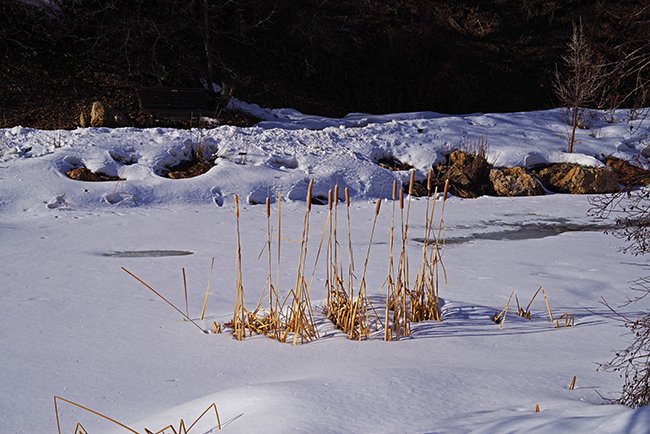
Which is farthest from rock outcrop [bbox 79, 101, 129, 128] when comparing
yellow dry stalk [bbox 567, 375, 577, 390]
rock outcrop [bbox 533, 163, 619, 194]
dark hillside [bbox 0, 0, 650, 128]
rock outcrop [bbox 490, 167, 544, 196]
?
yellow dry stalk [bbox 567, 375, 577, 390]

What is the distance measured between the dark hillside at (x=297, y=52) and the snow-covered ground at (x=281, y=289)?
7.48ft

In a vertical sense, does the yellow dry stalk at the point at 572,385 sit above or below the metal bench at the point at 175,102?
below

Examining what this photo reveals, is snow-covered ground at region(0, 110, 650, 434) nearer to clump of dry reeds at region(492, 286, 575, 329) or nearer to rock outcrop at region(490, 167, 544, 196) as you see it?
clump of dry reeds at region(492, 286, 575, 329)

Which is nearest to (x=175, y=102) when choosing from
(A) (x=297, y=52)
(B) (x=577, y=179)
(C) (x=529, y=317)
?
(A) (x=297, y=52)

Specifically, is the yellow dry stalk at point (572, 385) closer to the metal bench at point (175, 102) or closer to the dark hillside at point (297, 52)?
the dark hillside at point (297, 52)

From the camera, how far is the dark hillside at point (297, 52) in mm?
11133

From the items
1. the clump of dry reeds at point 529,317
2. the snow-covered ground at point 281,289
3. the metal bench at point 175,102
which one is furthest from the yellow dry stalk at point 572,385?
the metal bench at point 175,102

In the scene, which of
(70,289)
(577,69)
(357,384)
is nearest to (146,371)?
(357,384)

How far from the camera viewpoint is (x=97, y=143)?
27.2 ft

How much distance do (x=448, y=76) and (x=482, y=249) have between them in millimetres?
10149

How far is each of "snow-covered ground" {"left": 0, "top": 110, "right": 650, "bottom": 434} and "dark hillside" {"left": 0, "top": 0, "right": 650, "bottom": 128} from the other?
2279 mm

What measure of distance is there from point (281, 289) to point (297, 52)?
11215mm

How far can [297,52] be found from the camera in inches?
589

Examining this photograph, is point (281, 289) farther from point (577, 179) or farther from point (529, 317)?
point (577, 179)
